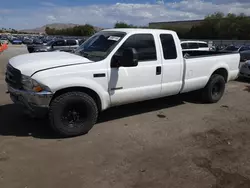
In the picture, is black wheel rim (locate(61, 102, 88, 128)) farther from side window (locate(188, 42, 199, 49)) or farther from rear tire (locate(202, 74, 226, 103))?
side window (locate(188, 42, 199, 49))

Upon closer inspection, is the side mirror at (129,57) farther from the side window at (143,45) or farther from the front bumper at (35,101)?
the front bumper at (35,101)

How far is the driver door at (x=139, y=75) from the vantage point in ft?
16.9

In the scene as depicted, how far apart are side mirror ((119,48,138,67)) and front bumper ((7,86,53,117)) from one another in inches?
56.5

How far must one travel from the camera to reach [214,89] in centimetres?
739

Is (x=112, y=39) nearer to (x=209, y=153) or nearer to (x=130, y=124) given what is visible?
(x=130, y=124)

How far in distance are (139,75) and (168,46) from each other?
111 cm

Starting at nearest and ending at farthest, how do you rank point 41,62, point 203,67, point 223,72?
point 41,62, point 203,67, point 223,72

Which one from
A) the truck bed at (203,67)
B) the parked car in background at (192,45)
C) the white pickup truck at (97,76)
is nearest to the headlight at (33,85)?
the white pickup truck at (97,76)

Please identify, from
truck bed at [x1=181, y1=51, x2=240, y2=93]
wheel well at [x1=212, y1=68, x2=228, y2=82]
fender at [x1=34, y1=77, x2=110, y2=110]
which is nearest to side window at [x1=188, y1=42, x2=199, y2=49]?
truck bed at [x1=181, y1=51, x2=240, y2=93]

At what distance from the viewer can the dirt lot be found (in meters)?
3.52

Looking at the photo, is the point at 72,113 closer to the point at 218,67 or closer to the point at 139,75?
the point at 139,75

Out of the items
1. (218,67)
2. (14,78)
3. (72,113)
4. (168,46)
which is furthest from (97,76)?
(218,67)

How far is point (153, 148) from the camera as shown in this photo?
14.6 feet

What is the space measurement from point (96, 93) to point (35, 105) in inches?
43.0
